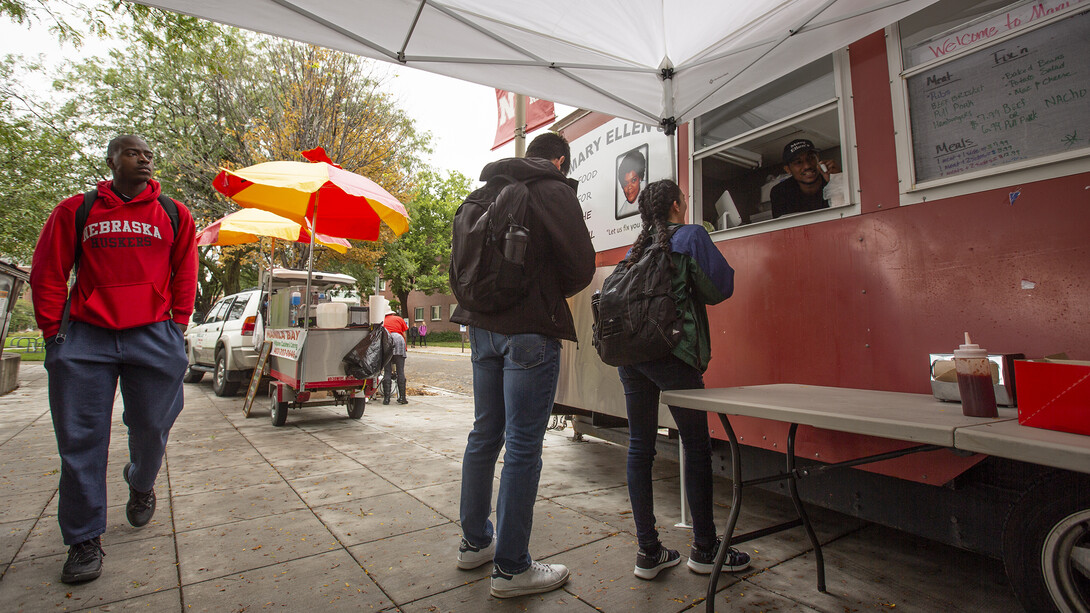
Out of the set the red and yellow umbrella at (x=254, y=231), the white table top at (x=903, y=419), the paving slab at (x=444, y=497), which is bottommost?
the paving slab at (x=444, y=497)

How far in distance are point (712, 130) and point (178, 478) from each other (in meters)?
4.76

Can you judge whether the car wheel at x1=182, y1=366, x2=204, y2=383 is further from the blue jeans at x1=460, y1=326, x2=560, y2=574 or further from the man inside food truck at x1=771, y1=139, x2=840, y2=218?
the man inside food truck at x1=771, y1=139, x2=840, y2=218

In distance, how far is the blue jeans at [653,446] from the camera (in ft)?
7.95

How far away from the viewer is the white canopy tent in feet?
8.75

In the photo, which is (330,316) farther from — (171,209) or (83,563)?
(83,563)

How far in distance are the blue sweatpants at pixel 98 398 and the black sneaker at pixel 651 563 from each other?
2.51 m

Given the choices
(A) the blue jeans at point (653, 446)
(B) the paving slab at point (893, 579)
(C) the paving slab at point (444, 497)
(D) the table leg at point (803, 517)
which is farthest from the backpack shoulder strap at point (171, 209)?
(B) the paving slab at point (893, 579)

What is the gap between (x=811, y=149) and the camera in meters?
3.00

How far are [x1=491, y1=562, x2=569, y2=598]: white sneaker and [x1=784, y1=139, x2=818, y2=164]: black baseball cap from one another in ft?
8.45

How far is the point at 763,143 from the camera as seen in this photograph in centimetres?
329

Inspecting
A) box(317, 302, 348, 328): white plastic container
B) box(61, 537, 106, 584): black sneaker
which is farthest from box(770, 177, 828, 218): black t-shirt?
box(317, 302, 348, 328): white plastic container

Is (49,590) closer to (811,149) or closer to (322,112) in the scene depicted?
(811,149)

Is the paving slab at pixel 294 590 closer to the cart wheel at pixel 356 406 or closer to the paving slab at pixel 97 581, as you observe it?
the paving slab at pixel 97 581

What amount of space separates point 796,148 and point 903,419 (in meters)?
2.03
